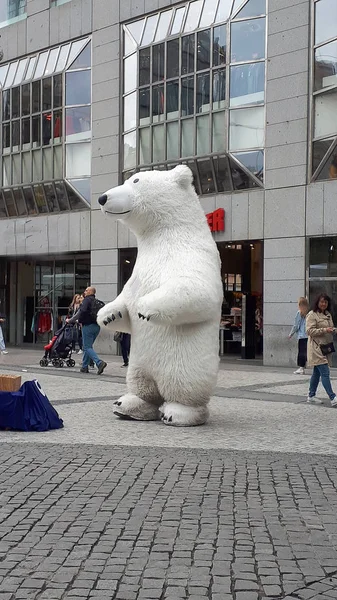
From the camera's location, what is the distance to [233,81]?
19.0 meters

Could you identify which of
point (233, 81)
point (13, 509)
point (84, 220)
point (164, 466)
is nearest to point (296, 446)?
point (164, 466)

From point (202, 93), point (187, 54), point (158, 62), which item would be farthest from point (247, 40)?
point (158, 62)

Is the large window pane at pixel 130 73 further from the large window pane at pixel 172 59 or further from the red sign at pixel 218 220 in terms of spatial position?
the red sign at pixel 218 220

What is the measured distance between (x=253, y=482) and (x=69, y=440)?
2390 millimetres

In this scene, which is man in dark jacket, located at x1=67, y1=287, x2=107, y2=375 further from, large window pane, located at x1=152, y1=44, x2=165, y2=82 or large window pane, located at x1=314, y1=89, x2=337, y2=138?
large window pane, located at x1=152, y1=44, x2=165, y2=82

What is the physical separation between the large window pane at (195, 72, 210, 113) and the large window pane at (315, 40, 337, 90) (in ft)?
10.2

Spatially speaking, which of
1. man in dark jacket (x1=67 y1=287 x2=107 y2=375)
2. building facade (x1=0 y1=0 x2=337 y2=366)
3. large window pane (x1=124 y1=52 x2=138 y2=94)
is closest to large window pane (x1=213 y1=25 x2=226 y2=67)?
building facade (x1=0 y1=0 x2=337 y2=366)

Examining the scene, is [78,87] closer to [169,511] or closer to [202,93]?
[202,93]

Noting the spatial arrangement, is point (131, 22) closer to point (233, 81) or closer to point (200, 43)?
point (200, 43)

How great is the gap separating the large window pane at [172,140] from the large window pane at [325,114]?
427 centimetres

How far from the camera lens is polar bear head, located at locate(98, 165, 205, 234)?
28.5 feet

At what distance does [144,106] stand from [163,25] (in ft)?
7.12

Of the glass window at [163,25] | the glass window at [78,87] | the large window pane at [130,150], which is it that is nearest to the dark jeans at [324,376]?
the large window pane at [130,150]

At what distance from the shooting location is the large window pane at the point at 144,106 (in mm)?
21188
